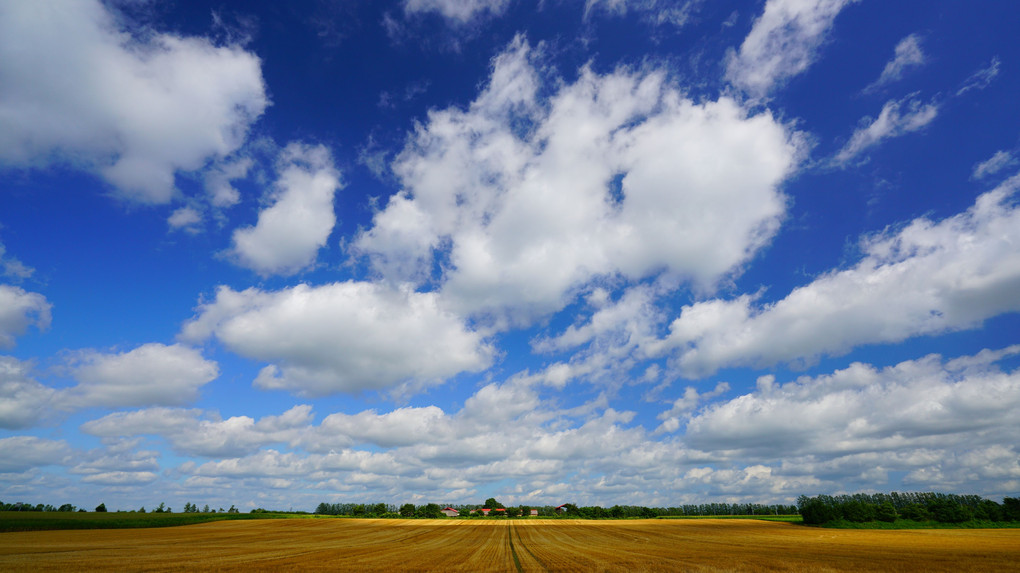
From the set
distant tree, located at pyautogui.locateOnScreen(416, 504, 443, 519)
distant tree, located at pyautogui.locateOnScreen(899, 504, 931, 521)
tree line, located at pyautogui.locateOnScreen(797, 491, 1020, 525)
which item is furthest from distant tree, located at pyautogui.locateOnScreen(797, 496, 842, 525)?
distant tree, located at pyautogui.locateOnScreen(416, 504, 443, 519)

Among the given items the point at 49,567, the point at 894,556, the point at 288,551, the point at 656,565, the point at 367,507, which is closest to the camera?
the point at 49,567

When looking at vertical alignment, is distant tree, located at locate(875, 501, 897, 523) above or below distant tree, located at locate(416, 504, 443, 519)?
above

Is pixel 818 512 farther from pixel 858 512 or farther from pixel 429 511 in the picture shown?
pixel 429 511

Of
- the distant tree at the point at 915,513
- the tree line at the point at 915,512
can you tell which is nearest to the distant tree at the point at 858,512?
the tree line at the point at 915,512

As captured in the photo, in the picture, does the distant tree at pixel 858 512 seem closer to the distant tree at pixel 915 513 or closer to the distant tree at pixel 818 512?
the distant tree at pixel 818 512

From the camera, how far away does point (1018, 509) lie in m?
98.6

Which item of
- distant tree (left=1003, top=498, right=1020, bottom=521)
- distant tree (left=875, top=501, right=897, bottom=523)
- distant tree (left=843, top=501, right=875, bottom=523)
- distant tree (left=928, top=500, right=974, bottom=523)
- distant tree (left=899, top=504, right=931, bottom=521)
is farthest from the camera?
distant tree (left=899, top=504, right=931, bottom=521)

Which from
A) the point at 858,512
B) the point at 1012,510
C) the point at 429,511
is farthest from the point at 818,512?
the point at 429,511

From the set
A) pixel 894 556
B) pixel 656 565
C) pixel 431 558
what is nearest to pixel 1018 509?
pixel 894 556

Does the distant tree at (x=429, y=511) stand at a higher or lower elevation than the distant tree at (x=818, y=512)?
lower

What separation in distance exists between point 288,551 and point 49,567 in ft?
54.0

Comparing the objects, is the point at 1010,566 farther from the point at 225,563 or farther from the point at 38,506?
the point at 38,506

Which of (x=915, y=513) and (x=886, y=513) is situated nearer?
(x=886, y=513)

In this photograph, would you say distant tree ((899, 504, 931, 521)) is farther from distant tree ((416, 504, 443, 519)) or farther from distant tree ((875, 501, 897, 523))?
distant tree ((416, 504, 443, 519))
